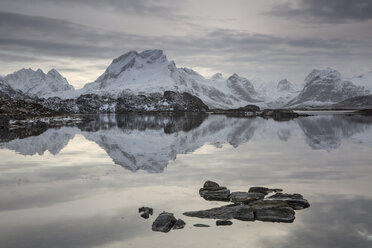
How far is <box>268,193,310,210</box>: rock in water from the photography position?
23.9 meters

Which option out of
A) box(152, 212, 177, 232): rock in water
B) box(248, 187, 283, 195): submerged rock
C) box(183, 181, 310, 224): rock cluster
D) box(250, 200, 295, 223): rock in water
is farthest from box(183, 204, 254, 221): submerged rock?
box(248, 187, 283, 195): submerged rock

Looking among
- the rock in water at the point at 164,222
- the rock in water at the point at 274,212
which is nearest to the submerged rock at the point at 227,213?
the rock in water at the point at 274,212

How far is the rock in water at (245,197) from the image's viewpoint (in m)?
24.9

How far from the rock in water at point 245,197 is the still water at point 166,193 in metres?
1.82

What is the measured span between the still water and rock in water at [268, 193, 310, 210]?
0.66 m

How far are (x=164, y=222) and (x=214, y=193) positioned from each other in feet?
22.6

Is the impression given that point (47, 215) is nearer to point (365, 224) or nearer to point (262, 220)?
point (262, 220)

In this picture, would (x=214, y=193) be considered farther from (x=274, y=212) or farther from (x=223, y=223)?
(x=223, y=223)

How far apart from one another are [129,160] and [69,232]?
24204 millimetres

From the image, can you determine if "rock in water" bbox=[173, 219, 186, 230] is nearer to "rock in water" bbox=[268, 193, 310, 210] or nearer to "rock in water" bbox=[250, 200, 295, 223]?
"rock in water" bbox=[250, 200, 295, 223]

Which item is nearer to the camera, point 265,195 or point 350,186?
point 265,195

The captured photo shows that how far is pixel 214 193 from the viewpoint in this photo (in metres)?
26.6

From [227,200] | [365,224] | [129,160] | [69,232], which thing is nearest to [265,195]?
[227,200]

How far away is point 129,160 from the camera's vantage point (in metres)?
43.8
